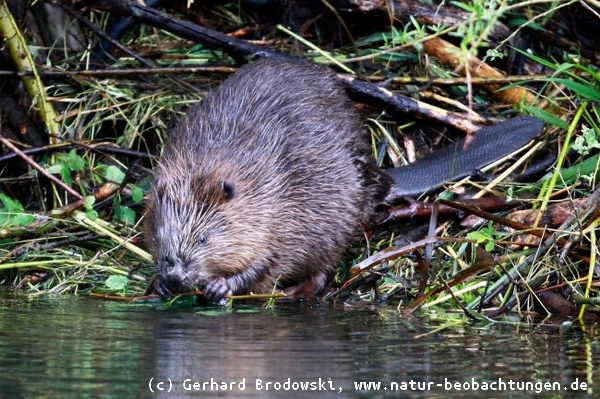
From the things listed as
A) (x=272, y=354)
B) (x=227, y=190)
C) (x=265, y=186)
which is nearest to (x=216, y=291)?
(x=227, y=190)

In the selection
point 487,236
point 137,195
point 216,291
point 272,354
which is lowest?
point 272,354

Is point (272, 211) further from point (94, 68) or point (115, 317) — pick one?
point (94, 68)

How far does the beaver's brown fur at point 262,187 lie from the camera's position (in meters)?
4.92

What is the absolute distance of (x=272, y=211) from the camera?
514 centimetres

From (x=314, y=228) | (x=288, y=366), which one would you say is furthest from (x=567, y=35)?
(x=288, y=366)

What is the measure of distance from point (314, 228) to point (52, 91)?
6.16 feet

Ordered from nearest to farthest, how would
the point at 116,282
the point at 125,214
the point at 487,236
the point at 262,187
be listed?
1. the point at 487,236
2. the point at 116,282
3. the point at 262,187
4. the point at 125,214

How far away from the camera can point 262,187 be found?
512 cm

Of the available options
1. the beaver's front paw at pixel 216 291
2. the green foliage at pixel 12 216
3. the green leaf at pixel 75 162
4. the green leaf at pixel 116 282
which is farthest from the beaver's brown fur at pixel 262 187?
the green foliage at pixel 12 216

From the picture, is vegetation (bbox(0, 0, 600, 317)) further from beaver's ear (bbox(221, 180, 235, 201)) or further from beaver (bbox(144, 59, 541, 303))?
beaver's ear (bbox(221, 180, 235, 201))

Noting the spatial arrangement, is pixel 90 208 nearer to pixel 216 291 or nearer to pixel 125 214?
pixel 125 214

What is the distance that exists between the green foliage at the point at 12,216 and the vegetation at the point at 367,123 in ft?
0.04

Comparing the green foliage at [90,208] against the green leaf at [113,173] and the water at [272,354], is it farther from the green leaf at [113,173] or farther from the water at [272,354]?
the water at [272,354]

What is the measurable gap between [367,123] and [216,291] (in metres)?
1.53
